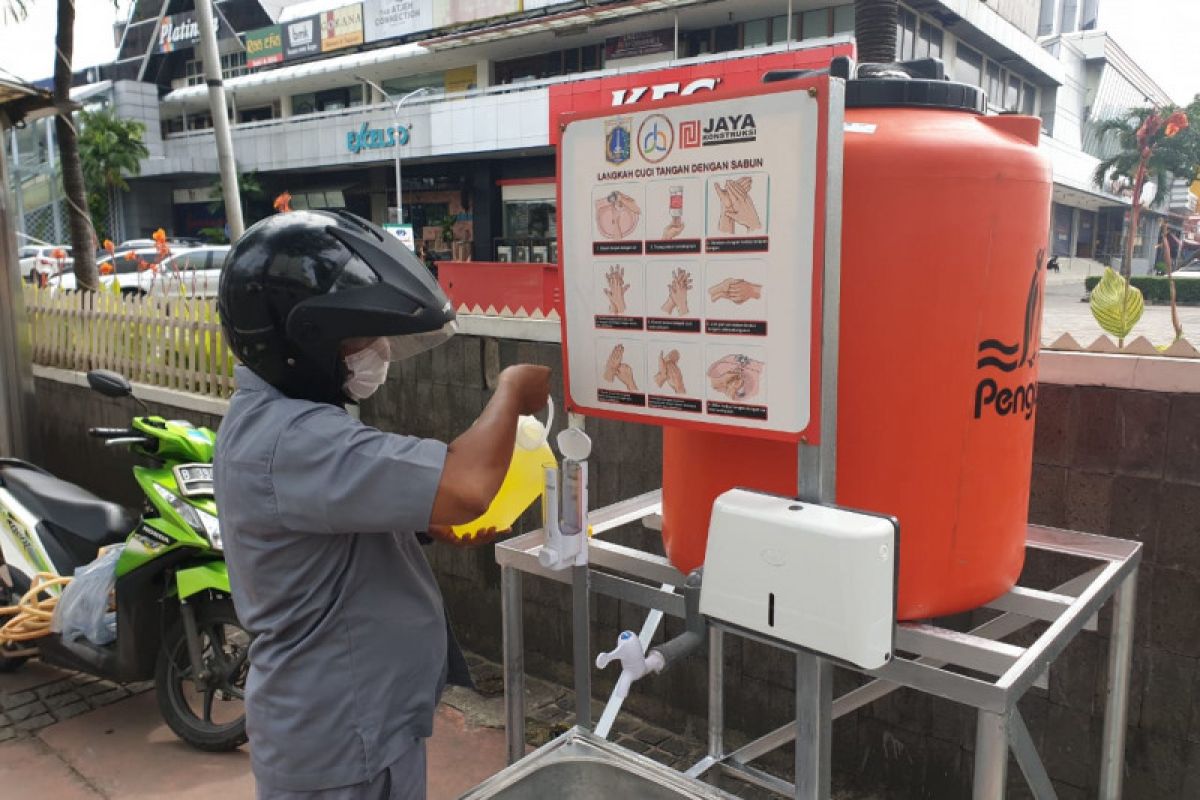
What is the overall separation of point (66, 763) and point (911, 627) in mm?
3312

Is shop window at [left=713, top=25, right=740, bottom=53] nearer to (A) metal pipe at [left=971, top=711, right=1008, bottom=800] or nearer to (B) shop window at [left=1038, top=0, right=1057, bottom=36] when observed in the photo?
(B) shop window at [left=1038, top=0, right=1057, bottom=36]

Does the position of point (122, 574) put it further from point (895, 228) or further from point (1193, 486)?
point (1193, 486)

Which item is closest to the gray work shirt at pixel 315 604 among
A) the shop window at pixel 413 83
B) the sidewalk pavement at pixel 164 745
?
the sidewalk pavement at pixel 164 745

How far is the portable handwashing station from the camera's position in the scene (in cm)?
129

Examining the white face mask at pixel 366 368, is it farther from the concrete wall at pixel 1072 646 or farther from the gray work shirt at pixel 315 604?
the concrete wall at pixel 1072 646

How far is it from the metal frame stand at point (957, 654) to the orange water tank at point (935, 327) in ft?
0.46

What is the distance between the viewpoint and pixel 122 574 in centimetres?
343

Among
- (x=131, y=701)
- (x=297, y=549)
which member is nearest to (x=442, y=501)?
(x=297, y=549)

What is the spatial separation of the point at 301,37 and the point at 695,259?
36.4 m

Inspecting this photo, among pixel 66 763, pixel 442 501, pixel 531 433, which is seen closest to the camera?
pixel 442 501

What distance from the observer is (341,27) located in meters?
32.2

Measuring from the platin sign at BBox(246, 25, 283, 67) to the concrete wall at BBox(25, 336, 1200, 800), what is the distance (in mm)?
35160

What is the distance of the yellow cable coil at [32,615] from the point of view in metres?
3.71

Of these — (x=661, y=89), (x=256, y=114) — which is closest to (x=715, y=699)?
(x=661, y=89)
